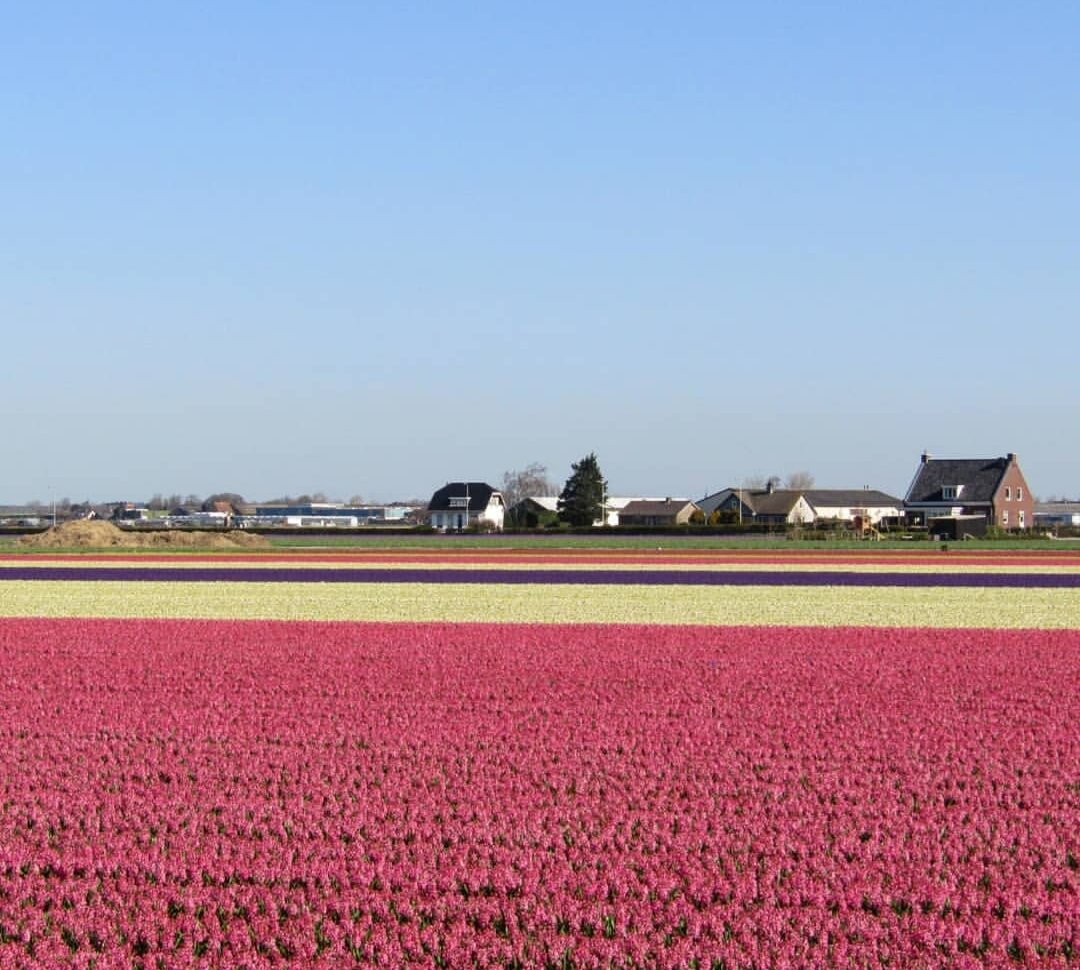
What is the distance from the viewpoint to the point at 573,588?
35.2 m

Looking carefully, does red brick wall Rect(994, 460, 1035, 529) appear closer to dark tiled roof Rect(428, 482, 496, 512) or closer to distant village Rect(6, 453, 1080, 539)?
distant village Rect(6, 453, 1080, 539)

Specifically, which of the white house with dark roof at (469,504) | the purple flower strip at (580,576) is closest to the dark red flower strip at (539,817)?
the purple flower strip at (580,576)

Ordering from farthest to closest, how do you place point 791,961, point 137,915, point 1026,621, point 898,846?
1. point 1026,621
2. point 898,846
3. point 137,915
4. point 791,961

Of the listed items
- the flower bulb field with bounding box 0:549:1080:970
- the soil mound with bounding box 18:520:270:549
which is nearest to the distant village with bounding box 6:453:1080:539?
the soil mound with bounding box 18:520:270:549

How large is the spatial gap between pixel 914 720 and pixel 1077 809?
393 cm

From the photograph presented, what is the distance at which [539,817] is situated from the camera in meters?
9.91

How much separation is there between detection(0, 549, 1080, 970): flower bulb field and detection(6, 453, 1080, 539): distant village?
61.2m

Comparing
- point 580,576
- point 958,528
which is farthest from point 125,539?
point 958,528

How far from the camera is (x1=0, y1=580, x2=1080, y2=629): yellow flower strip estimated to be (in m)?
26.8

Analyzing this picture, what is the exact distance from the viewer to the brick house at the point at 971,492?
355 ft

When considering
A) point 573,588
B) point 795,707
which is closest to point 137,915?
point 795,707

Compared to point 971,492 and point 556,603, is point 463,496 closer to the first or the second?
point 971,492

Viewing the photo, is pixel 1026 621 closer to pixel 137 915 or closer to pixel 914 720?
pixel 914 720

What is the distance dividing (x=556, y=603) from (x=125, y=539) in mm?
45893
